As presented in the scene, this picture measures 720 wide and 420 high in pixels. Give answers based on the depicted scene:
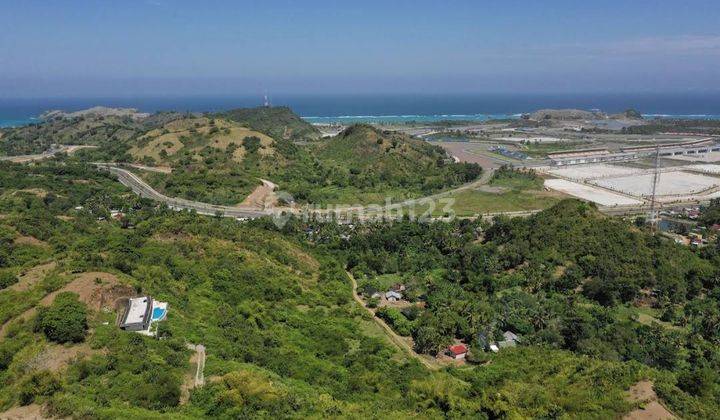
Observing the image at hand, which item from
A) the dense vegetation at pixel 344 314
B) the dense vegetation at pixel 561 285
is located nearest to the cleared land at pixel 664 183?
the dense vegetation at pixel 344 314

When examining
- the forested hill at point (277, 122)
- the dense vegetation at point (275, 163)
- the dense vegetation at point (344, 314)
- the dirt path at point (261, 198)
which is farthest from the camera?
the forested hill at point (277, 122)

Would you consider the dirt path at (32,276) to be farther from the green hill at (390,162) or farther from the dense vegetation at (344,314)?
the green hill at (390,162)

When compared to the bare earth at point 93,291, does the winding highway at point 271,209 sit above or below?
below

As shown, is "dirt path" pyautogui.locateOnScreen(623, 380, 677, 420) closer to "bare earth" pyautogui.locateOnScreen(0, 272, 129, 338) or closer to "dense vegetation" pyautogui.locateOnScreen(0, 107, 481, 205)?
"bare earth" pyautogui.locateOnScreen(0, 272, 129, 338)

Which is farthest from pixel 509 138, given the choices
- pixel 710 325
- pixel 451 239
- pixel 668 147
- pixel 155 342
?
pixel 155 342

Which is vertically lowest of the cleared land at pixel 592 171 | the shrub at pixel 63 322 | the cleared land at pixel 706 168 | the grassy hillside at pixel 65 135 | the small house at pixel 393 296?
the small house at pixel 393 296

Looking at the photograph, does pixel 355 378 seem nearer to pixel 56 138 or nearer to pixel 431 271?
pixel 431 271
